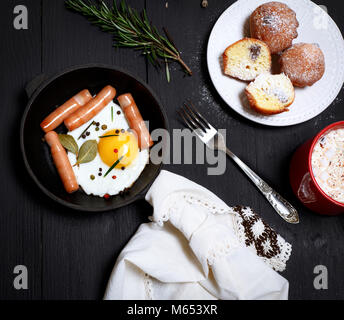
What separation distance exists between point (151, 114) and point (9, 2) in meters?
0.67

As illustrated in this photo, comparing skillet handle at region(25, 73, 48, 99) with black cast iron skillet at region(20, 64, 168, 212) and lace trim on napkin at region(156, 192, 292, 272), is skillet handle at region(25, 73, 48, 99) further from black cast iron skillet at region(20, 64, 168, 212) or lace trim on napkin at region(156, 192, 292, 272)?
lace trim on napkin at region(156, 192, 292, 272)

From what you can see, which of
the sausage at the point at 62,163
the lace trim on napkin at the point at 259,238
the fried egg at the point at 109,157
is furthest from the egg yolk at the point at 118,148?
the lace trim on napkin at the point at 259,238

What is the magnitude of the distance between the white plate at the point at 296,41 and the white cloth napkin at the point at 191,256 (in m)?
0.35

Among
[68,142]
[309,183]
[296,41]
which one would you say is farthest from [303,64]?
[68,142]

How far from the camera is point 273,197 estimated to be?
1393mm

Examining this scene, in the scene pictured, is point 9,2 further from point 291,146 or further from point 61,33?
point 291,146

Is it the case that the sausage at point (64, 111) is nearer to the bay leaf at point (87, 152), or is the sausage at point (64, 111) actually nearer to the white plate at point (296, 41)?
the bay leaf at point (87, 152)

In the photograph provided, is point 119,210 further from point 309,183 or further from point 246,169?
point 309,183

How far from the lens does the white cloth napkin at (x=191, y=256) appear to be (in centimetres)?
125

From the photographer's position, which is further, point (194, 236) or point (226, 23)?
point (226, 23)

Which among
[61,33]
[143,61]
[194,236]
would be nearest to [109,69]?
[143,61]

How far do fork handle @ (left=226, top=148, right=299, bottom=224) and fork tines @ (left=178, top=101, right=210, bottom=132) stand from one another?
12 cm

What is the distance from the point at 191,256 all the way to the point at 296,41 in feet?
2.79

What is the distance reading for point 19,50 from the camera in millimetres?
1426
